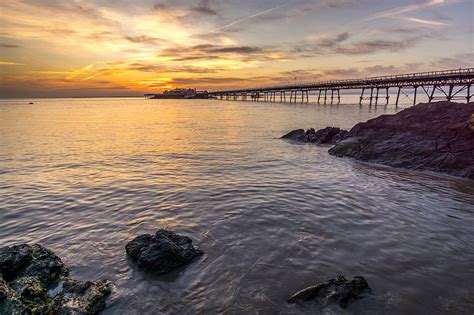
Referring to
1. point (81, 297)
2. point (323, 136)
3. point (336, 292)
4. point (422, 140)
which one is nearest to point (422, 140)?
point (422, 140)

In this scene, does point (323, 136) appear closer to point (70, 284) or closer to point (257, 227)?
point (257, 227)

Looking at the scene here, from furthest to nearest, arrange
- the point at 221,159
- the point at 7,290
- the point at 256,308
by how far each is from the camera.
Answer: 1. the point at 221,159
2. the point at 256,308
3. the point at 7,290

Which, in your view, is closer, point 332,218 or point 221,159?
point 332,218

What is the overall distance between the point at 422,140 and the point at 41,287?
755 inches

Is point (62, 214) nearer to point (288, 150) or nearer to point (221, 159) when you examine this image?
point (221, 159)

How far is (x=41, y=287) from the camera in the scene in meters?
5.84

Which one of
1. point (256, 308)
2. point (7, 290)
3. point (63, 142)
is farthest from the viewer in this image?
point (63, 142)

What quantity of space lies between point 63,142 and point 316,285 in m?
29.7

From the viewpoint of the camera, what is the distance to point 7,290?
16.6 ft

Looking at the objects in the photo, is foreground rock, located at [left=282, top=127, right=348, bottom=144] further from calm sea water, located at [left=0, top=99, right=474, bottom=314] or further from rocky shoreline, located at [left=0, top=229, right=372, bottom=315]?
rocky shoreline, located at [left=0, top=229, right=372, bottom=315]

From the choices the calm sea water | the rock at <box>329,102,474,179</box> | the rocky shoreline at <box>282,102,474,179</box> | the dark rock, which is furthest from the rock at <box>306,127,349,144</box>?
the calm sea water

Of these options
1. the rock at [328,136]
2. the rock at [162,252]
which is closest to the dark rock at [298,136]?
the rock at [328,136]

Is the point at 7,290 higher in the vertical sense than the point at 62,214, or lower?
higher

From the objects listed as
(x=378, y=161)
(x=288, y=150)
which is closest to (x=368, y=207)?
(x=378, y=161)
